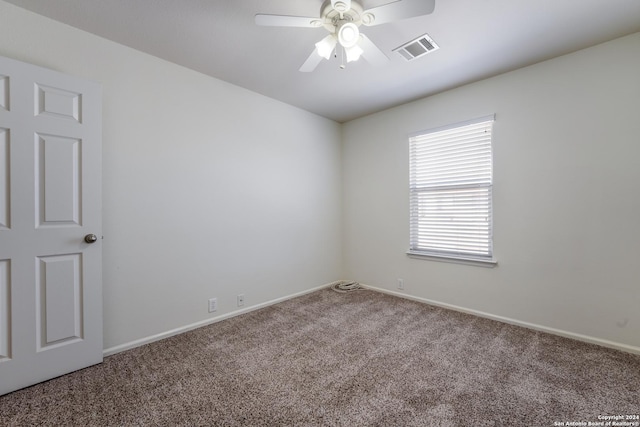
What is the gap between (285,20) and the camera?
1589 mm

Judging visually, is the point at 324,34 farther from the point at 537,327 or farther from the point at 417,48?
the point at 537,327

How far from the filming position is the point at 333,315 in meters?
2.94

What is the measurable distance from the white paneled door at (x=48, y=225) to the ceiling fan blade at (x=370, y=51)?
196 centimetres

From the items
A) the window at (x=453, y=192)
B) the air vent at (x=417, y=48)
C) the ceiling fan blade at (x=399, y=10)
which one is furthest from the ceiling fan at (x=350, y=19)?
the window at (x=453, y=192)

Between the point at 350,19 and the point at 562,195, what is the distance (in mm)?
2365

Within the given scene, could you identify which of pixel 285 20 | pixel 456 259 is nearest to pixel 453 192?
pixel 456 259

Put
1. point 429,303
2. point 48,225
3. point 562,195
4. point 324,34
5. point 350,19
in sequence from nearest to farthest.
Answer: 1. point 350,19
2. point 48,225
3. point 324,34
4. point 562,195
5. point 429,303

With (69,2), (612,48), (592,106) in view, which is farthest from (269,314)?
(612,48)

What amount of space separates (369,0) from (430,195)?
7.19 ft

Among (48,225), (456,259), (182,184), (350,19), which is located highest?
(350,19)

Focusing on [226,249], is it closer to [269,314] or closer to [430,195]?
[269,314]

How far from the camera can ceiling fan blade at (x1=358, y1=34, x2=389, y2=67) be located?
67.3 inches

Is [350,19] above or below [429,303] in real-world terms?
above

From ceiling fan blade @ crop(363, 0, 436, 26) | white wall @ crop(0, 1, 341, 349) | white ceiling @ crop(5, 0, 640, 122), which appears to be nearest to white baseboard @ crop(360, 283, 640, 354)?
white wall @ crop(0, 1, 341, 349)
